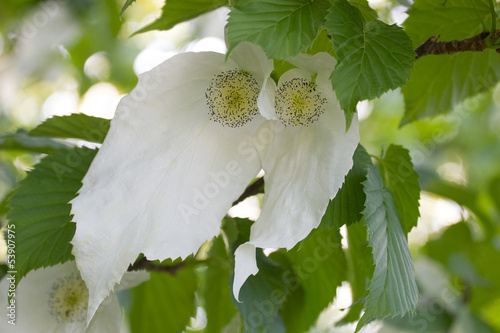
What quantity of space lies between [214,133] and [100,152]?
0.11 metres

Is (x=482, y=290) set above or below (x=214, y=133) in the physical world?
below

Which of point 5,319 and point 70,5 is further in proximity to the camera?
point 70,5

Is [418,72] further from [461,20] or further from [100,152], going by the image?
[100,152]

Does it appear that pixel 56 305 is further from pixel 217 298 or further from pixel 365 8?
pixel 365 8

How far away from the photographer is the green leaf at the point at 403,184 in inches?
19.6

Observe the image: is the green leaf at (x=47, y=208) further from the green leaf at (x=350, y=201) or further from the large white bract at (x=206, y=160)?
the green leaf at (x=350, y=201)

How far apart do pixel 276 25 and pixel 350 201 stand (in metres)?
0.16

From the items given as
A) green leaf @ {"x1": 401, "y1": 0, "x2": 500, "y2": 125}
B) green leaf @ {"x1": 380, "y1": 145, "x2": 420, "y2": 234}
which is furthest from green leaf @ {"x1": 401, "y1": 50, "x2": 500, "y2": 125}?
green leaf @ {"x1": 380, "y1": 145, "x2": 420, "y2": 234}

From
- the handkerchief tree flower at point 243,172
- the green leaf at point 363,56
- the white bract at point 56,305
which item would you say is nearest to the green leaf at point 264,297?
the handkerchief tree flower at point 243,172

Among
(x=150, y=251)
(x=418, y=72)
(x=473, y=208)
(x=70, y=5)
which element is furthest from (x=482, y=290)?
(x=70, y=5)

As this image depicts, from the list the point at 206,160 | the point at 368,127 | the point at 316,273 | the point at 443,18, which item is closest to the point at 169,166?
the point at 206,160

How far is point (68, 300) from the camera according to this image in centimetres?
52

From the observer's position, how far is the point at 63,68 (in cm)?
152

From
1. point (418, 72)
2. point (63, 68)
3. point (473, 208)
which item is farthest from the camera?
point (63, 68)
